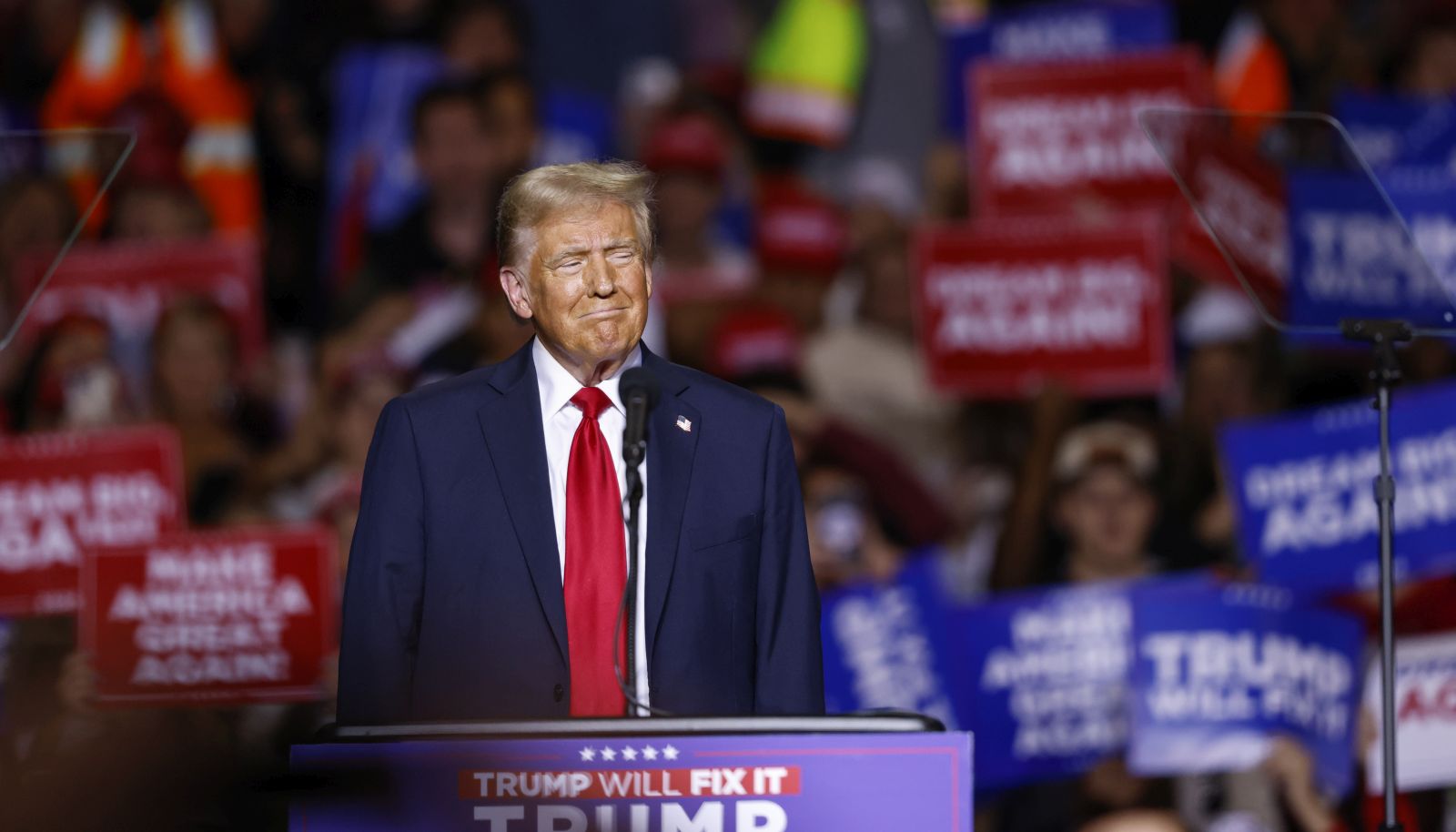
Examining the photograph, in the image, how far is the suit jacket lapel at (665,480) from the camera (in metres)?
2.58

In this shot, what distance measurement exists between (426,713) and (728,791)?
0.55 meters

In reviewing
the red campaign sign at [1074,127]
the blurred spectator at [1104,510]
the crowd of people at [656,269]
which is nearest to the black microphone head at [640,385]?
the crowd of people at [656,269]

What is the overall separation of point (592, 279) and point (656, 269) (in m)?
3.14

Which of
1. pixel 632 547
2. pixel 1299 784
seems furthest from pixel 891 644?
pixel 632 547

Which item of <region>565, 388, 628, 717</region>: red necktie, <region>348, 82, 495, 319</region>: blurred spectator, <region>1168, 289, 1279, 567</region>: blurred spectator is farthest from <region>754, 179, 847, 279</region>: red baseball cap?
<region>565, 388, 628, 717</region>: red necktie

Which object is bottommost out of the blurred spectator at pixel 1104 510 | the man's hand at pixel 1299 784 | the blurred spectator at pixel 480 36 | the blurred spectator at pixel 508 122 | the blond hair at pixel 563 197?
the man's hand at pixel 1299 784

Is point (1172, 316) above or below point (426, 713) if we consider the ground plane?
above

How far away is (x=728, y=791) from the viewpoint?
217 centimetres

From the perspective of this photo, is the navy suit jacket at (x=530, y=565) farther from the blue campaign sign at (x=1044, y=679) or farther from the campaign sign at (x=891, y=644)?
the blue campaign sign at (x=1044, y=679)

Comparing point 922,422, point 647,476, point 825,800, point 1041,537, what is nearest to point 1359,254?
point 1041,537

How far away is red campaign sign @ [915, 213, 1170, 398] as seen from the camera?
20.6 ft

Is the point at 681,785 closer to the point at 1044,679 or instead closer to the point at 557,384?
the point at 557,384

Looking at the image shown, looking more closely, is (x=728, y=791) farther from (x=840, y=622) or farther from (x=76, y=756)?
(x=840, y=622)

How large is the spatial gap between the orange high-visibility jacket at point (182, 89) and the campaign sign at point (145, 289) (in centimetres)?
46
